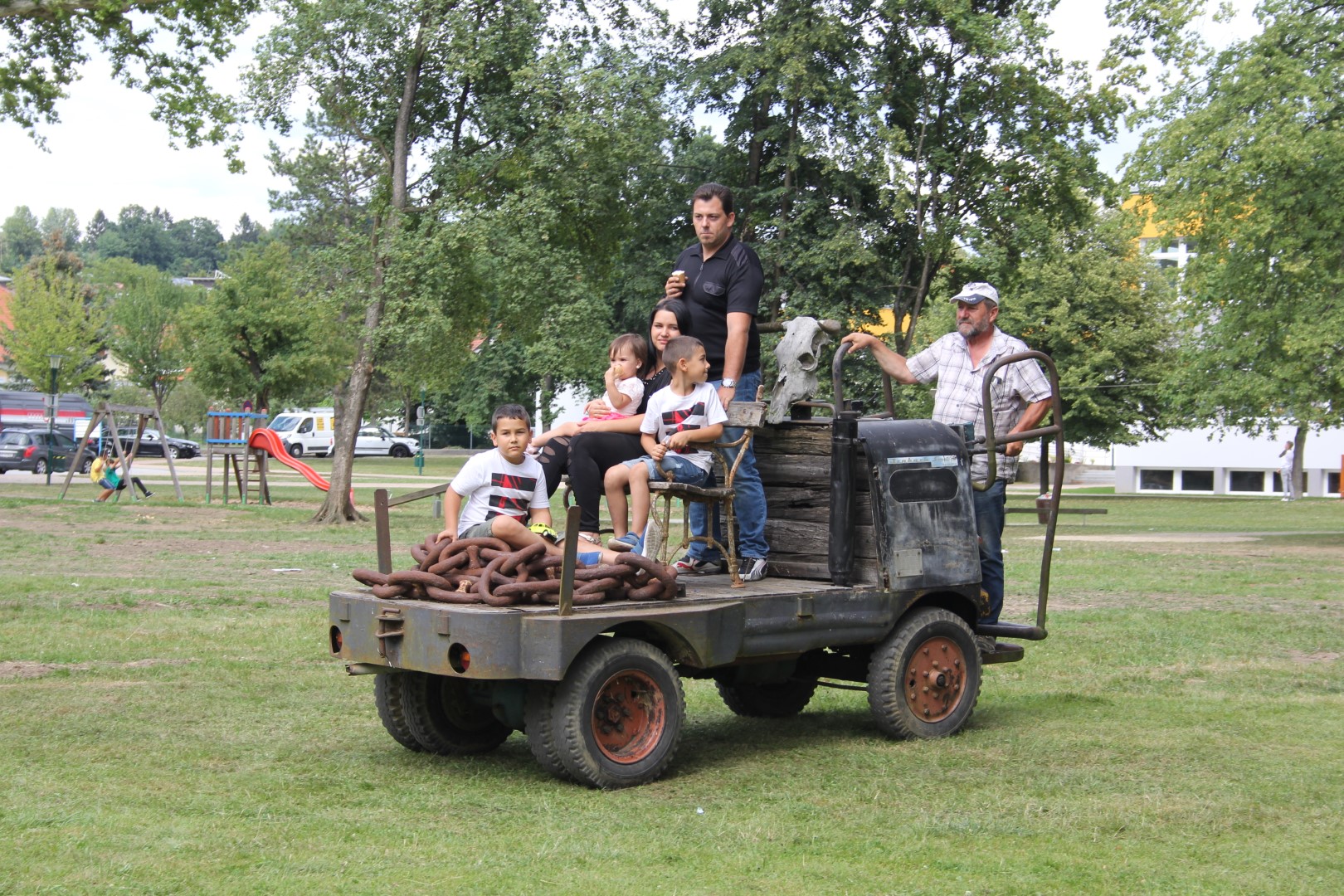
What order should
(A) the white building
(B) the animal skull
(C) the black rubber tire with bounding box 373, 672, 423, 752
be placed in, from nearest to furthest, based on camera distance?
(C) the black rubber tire with bounding box 373, 672, 423, 752 → (B) the animal skull → (A) the white building

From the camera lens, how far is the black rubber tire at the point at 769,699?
8594mm

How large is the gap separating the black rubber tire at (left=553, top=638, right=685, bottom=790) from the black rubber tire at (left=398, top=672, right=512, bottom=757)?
2.93 ft

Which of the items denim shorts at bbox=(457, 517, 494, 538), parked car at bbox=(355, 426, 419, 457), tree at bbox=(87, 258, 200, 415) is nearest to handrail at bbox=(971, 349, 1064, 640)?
denim shorts at bbox=(457, 517, 494, 538)

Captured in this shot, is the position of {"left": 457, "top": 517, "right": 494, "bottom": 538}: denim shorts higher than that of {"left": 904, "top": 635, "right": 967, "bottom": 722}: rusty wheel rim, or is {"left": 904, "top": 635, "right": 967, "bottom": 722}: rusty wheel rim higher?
{"left": 457, "top": 517, "right": 494, "bottom": 538}: denim shorts

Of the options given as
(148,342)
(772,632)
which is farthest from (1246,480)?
(772,632)

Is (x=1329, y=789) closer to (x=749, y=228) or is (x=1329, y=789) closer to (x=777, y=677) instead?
(x=777, y=677)

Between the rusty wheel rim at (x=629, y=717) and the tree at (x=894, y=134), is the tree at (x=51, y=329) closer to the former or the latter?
the tree at (x=894, y=134)

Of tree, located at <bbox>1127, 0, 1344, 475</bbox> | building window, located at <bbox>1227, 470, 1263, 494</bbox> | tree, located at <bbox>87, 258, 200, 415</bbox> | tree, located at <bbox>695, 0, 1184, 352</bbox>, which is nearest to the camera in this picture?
tree, located at <bbox>1127, 0, 1344, 475</bbox>

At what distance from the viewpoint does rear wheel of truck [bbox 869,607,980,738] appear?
7.62 metres

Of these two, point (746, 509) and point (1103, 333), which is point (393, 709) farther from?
point (1103, 333)

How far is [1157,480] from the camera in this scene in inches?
2566

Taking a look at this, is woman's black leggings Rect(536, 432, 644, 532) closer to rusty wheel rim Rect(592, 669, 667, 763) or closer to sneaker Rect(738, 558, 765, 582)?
sneaker Rect(738, 558, 765, 582)

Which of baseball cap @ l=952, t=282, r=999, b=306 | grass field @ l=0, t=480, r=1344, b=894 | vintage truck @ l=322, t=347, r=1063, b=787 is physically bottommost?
grass field @ l=0, t=480, r=1344, b=894

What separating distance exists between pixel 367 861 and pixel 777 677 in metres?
3.06
